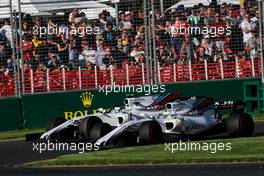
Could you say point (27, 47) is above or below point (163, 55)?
above

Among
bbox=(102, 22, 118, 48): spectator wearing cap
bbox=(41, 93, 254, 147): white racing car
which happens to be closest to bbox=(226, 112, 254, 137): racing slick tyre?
bbox=(41, 93, 254, 147): white racing car

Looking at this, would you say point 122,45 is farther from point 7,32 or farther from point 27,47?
point 7,32

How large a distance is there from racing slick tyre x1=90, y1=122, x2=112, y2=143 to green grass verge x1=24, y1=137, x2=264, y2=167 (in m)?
1.22

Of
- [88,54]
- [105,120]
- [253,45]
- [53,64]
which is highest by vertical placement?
[253,45]

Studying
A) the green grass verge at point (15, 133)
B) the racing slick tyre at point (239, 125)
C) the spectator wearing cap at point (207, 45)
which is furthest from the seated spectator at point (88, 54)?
the racing slick tyre at point (239, 125)

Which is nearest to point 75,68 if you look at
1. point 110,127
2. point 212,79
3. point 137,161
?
point 212,79

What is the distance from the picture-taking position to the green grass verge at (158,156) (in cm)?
1256

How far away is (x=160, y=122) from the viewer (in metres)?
16.2

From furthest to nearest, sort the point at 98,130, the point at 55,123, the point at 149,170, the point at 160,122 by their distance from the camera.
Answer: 1. the point at 55,123
2. the point at 98,130
3. the point at 160,122
4. the point at 149,170

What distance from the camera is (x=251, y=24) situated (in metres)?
21.4

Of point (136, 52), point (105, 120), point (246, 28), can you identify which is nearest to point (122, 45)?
point (136, 52)

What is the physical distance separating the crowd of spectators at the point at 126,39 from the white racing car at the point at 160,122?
166 inches

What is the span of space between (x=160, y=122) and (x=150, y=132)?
30.7 inches

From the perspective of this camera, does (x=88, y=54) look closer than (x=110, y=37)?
Yes
